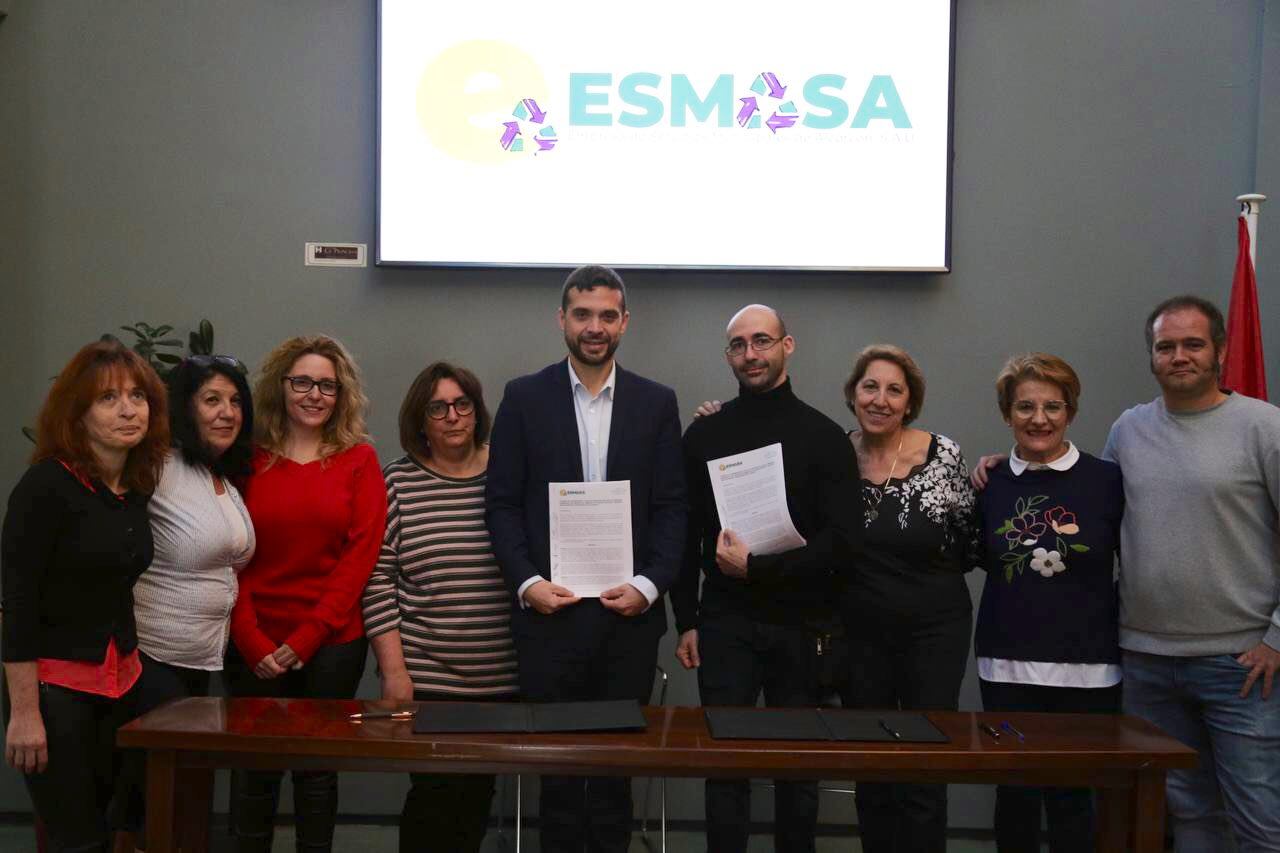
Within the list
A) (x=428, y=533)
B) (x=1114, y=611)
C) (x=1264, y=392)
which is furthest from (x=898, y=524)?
(x=1264, y=392)

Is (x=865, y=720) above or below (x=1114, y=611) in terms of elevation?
below

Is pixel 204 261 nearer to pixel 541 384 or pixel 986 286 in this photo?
pixel 541 384

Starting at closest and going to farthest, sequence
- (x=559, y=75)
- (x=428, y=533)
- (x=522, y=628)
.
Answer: (x=522, y=628), (x=428, y=533), (x=559, y=75)

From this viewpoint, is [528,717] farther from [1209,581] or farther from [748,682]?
[1209,581]

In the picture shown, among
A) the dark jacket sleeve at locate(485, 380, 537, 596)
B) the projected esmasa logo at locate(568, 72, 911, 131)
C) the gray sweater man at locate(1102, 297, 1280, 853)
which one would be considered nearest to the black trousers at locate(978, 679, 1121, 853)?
the gray sweater man at locate(1102, 297, 1280, 853)

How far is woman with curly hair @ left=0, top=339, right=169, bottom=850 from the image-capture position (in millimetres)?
2041

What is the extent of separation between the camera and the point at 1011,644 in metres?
2.48

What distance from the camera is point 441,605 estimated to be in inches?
100

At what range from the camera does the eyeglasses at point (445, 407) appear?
2559 millimetres

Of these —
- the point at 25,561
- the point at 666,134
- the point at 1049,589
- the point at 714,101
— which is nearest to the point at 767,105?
the point at 714,101

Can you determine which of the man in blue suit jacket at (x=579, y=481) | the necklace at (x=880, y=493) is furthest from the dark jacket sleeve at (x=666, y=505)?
the necklace at (x=880, y=493)

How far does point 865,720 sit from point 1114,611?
0.83 m

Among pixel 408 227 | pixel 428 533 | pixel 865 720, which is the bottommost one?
pixel 865 720

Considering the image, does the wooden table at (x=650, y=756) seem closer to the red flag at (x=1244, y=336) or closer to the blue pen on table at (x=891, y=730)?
the blue pen on table at (x=891, y=730)
